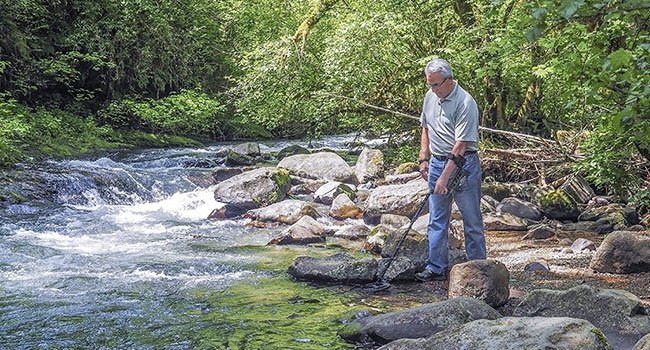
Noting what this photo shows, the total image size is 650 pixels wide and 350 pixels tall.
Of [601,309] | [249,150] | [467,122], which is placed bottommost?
[601,309]

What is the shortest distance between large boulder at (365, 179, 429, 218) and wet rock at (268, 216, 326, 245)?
1.61 metres

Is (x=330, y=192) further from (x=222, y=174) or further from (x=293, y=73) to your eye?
(x=293, y=73)

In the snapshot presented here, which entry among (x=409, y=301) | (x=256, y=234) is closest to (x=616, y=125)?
(x=409, y=301)

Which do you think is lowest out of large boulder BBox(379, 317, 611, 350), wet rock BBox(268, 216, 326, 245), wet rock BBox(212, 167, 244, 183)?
wet rock BBox(268, 216, 326, 245)

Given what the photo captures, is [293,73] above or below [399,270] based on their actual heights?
above

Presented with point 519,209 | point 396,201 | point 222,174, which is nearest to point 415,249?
point 396,201

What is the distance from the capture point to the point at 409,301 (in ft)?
18.1

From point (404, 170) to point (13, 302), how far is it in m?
9.92

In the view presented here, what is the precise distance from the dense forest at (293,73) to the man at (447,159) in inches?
28.3

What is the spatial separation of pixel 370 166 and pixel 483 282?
10.2 meters

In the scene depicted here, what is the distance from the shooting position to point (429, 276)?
614 centimetres

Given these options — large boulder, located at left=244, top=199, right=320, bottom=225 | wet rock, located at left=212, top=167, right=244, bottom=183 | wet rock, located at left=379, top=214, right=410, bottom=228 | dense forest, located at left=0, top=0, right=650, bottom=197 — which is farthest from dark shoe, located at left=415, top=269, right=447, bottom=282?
wet rock, located at left=212, top=167, right=244, bottom=183

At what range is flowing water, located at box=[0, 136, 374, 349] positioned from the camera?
507cm

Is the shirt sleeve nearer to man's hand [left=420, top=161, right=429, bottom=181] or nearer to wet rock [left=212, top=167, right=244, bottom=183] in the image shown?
man's hand [left=420, top=161, right=429, bottom=181]
